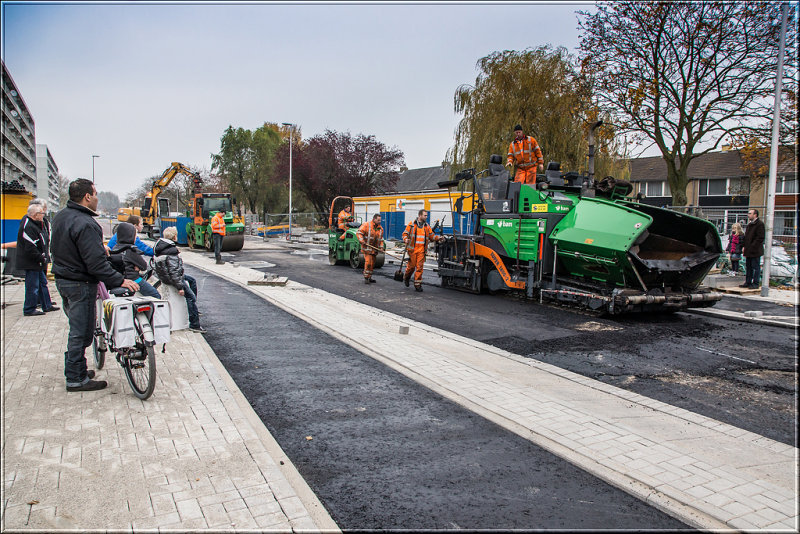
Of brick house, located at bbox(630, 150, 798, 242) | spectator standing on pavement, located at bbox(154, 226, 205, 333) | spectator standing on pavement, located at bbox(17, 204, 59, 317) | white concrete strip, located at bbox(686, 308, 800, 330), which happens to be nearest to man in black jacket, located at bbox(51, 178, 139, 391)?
spectator standing on pavement, located at bbox(154, 226, 205, 333)

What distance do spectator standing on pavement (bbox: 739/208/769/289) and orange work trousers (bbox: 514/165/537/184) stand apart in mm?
5345

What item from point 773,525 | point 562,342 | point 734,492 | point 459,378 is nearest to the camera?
point 773,525

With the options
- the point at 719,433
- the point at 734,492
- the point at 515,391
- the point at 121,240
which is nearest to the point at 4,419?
the point at 121,240

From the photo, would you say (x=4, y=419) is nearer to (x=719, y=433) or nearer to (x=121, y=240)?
(x=121, y=240)

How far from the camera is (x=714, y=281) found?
1302 cm

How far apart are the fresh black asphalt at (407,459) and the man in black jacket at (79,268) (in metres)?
1.48

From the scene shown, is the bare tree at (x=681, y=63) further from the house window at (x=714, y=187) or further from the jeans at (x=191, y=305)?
the house window at (x=714, y=187)

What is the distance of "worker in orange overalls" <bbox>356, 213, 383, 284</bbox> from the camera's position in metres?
13.7

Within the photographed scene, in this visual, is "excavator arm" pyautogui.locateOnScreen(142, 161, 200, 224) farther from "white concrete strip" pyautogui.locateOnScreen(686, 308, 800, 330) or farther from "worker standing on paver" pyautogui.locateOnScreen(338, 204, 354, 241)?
"white concrete strip" pyautogui.locateOnScreen(686, 308, 800, 330)

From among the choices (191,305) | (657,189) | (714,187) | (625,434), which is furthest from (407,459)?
(657,189)

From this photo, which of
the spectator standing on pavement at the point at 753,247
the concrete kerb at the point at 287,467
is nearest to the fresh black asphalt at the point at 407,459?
the concrete kerb at the point at 287,467

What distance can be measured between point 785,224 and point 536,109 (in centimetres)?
1029

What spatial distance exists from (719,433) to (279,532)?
3529mm

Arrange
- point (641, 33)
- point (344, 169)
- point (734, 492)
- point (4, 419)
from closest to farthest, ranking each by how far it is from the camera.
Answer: point (734, 492) < point (4, 419) < point (641, 33) < point (344, 169)
